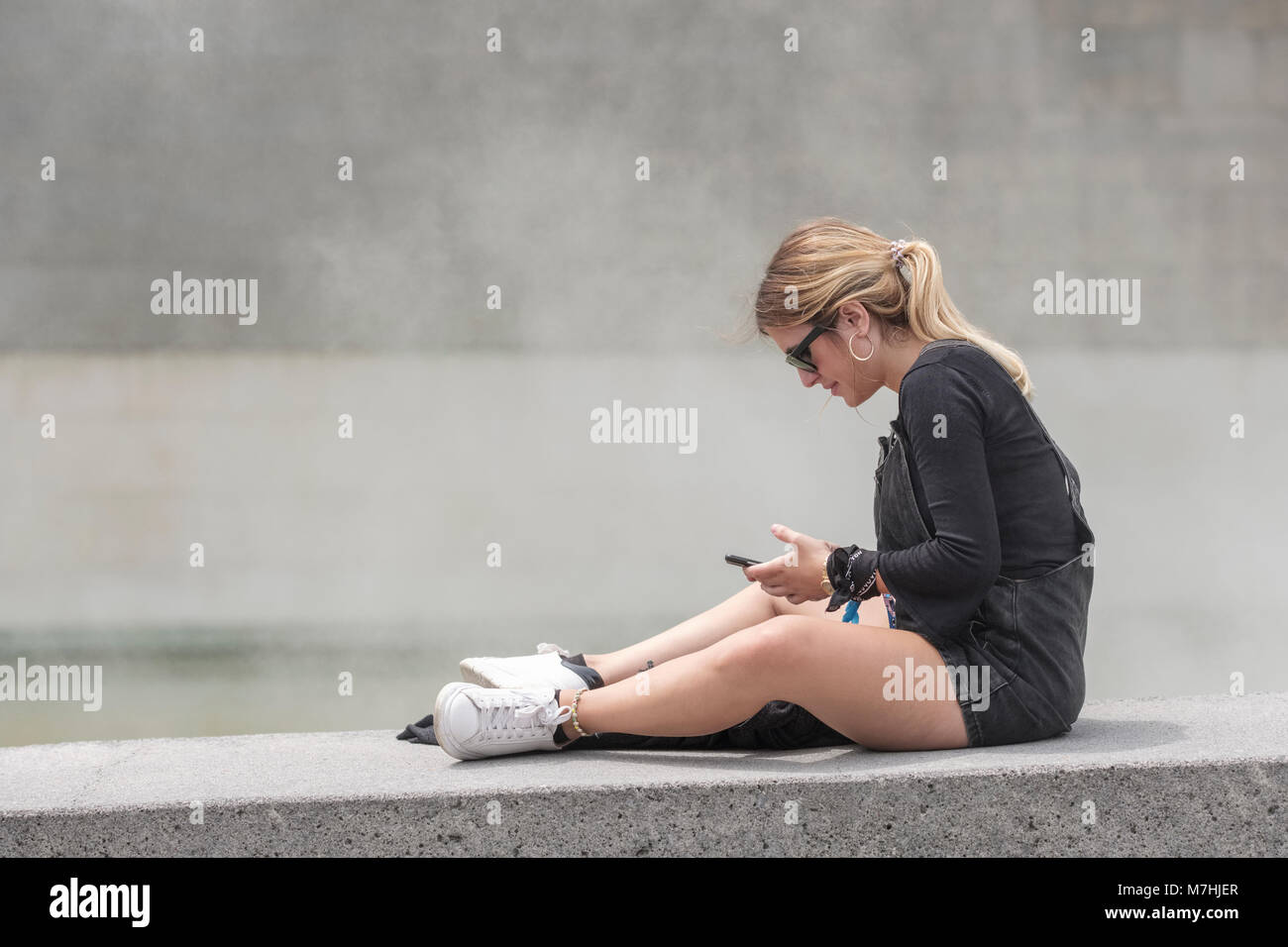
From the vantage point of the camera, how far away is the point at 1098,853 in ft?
6.11

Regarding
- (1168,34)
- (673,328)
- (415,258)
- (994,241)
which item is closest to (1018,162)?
(994,241)

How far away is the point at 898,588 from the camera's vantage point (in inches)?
73.8

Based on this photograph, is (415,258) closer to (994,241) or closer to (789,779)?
(994,241)

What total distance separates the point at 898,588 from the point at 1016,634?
0.68 feet

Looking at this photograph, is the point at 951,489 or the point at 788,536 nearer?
the point at 951,489

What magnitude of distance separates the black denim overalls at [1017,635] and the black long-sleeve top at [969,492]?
2 cm

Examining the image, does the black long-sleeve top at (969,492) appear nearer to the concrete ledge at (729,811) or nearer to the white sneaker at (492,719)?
the concrete ledge at (729,811)

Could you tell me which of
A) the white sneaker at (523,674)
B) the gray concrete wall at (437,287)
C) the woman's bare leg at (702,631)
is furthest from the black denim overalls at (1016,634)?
the gray concrete wall at (437,287)

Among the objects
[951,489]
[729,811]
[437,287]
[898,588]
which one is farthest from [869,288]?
[437,287]

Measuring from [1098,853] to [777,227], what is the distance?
127 inches

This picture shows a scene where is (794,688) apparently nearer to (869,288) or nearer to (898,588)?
(898,588)

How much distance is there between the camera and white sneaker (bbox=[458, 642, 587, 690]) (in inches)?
81.5

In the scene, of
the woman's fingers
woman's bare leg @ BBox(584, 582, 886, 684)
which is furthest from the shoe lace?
the woman's fingers

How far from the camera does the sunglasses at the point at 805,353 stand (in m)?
2.01
